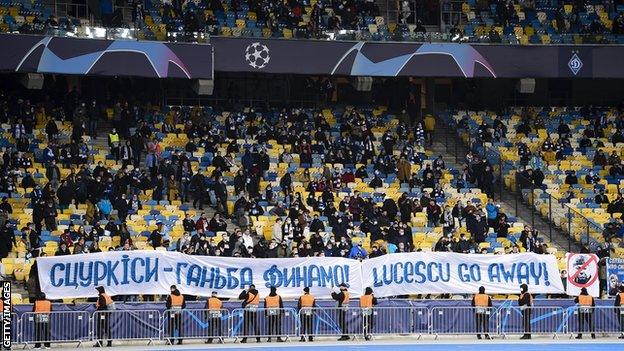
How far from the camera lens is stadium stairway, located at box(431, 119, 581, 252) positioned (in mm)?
44531

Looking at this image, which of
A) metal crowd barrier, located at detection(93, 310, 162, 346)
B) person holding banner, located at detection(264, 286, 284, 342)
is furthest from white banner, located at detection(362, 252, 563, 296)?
metal crowd barrier, located at detection(93, 310, 162, 346)

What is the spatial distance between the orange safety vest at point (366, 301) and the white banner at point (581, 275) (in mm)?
5622

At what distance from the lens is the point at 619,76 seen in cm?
5081

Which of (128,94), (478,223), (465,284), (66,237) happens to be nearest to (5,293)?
(66,237)

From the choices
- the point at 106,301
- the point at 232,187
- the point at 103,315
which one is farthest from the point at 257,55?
the point at 103,315

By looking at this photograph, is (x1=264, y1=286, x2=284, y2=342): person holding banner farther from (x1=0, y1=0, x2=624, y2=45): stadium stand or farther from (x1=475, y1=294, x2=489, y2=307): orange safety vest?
(x1=0, y1=0, x2=624, y2=45): stadium stand

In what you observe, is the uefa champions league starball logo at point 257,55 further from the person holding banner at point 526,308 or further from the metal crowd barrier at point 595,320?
the metal crowd barrier at point 595,320

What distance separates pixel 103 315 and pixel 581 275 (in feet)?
40.9

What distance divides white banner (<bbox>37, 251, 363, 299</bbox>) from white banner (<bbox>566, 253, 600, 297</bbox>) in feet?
17.9

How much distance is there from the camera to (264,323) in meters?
34.8

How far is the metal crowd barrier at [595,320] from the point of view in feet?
118

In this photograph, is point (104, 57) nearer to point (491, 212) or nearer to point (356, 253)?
point (356, 253)

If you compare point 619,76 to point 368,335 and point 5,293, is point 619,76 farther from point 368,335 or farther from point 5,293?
point 5,293

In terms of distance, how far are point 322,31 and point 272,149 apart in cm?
469
